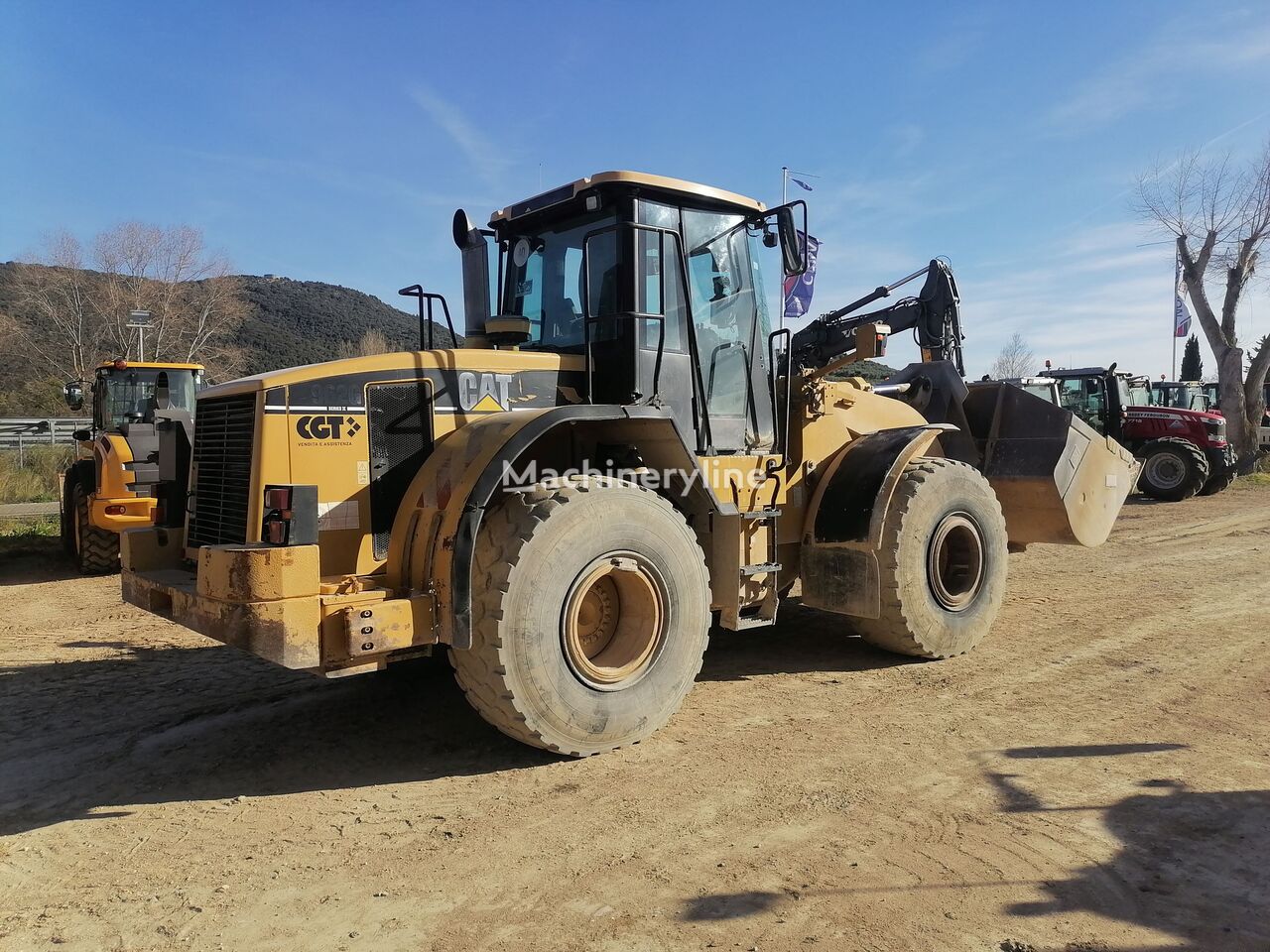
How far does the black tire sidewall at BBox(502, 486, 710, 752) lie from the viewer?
3998mm

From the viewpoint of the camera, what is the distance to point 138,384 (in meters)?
12.1

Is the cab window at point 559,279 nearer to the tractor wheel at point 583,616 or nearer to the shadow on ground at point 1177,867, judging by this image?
the tractor wheel at point 583,616

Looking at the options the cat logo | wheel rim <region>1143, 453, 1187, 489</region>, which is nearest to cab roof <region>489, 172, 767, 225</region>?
the cat logo

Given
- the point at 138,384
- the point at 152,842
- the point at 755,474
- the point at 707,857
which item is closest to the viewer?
the point at 707,857

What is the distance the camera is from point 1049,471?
7023 millimetres

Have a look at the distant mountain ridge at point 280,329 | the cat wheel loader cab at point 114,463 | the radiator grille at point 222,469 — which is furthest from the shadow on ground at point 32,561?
the distant mountain ridge at point 280,329

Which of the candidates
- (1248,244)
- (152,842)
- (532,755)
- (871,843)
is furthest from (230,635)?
(1248,244)

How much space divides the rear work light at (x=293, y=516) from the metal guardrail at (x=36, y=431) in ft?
87.9

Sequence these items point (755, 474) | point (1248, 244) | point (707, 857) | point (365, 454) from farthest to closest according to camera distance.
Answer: point (1248, 244)
point (755, 474)
point (365, 454)
point (707, 857)

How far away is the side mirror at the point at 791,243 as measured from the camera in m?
5.46

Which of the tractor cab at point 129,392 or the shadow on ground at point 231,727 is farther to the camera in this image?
the tractor cab at point 129,392

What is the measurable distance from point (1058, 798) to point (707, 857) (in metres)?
1.64

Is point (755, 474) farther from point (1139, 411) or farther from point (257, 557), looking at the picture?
point (1139, 411)

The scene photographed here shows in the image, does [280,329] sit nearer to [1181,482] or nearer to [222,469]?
[1181,482]
